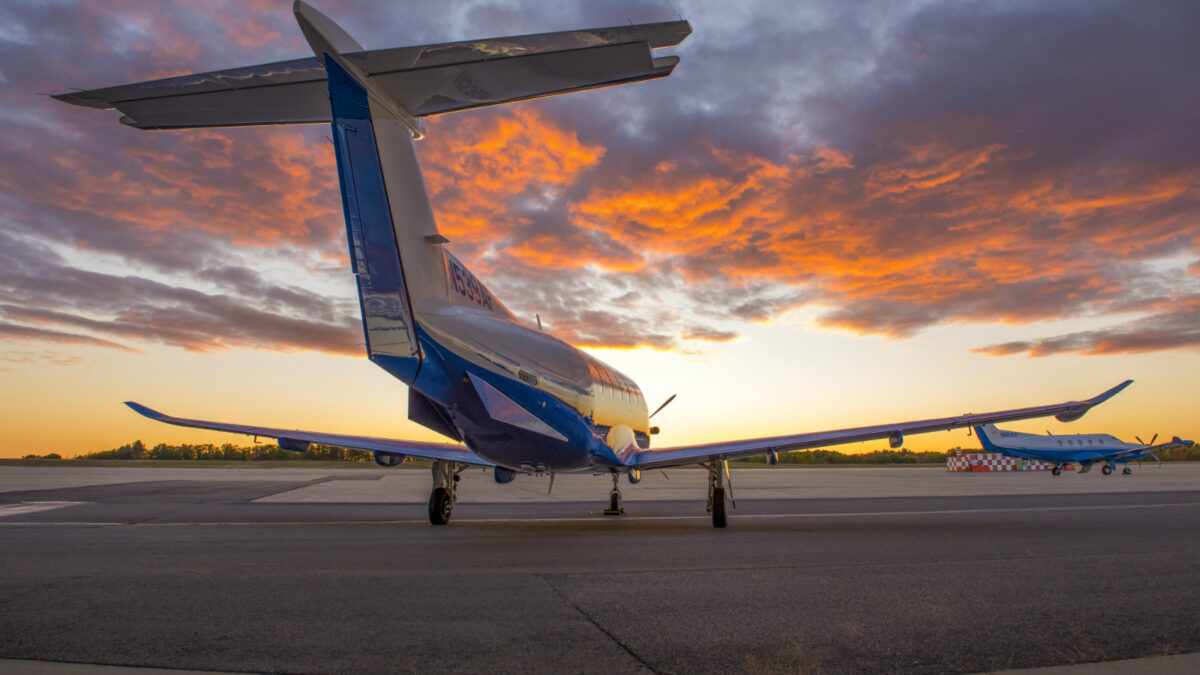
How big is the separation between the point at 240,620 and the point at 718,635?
3.01m

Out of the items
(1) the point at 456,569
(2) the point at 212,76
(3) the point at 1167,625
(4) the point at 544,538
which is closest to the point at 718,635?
(3) the point at 1167,625

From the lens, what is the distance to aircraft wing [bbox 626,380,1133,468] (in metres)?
10.6

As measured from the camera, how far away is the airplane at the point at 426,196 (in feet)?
22.3

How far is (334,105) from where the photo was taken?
26.6ft

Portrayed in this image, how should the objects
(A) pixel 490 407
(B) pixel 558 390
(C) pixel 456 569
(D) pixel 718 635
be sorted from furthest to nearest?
(B) pixel 558 390 → (A) pixel 490 407 → (C) pixel 456 569 → (D) pixel 718 635

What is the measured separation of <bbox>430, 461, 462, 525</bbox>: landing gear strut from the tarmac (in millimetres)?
1324

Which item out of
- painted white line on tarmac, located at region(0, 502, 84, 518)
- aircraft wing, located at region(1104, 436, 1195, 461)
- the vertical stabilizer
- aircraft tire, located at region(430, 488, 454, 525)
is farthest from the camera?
aircraft wing, located at region(1104, 436, 1195, 461)

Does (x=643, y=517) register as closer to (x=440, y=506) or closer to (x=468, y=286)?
(x=440, y=506)

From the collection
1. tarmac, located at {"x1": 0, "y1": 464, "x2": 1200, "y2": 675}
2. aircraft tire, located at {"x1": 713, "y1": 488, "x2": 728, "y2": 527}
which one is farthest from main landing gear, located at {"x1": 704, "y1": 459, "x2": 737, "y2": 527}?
tarmac, located at {"x1": 0, "y1": 464, "x2": 1200, "y2": 675}

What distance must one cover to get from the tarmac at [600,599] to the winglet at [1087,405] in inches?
69.0

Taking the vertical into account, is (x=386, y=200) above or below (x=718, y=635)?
above

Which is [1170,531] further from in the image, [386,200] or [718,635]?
[386,200]

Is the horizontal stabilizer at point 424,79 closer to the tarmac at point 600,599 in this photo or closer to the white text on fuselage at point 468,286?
the white text on fuselage at point 468,286

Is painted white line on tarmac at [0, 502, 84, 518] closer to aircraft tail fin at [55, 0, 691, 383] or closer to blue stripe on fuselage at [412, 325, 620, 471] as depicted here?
blue stripe on fuselage at [412, 325, 620, 471]
